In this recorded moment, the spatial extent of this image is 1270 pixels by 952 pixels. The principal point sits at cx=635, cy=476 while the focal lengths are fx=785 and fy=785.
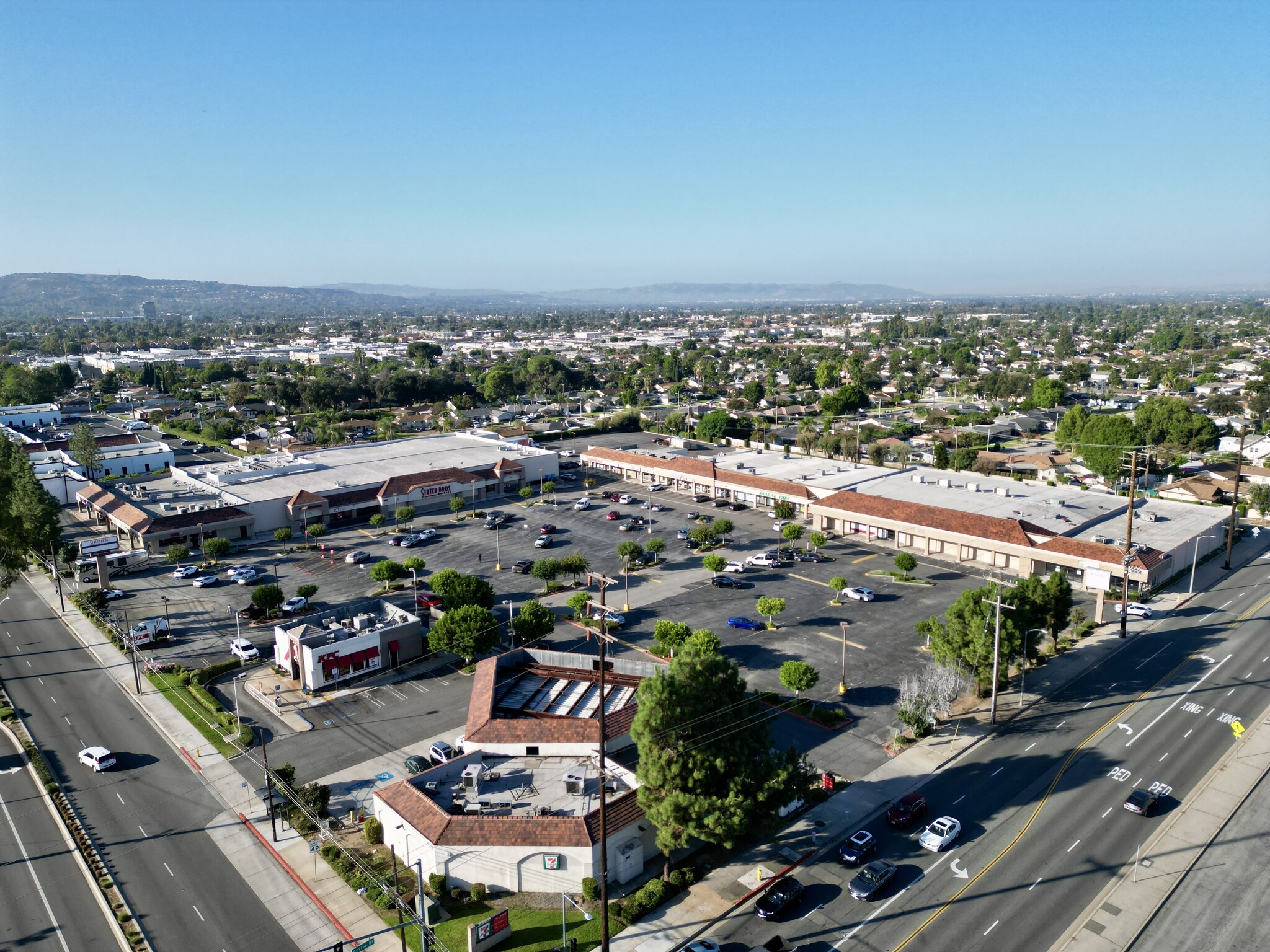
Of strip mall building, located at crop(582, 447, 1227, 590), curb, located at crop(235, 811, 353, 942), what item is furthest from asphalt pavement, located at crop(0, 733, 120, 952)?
strip mall building, located at crop(582, 447, 1227, 590)

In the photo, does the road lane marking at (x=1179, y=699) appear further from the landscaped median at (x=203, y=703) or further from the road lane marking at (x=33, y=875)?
the road lane marking at (x=33, y=875)

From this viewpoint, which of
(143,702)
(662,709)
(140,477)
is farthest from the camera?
(140,477)

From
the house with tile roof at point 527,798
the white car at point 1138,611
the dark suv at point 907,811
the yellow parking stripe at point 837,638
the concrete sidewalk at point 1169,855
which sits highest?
the house with tile roof at point 527,798

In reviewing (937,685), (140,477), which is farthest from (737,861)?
(140,477)

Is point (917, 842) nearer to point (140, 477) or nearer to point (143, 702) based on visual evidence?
point (143, 702)

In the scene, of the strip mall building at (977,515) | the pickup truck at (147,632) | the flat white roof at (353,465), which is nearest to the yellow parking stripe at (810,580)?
the strip mall building at (977,515)

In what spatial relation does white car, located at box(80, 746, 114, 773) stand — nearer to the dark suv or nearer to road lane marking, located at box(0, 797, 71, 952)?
road lane marking, located at box(0, 797, 71, 952)
